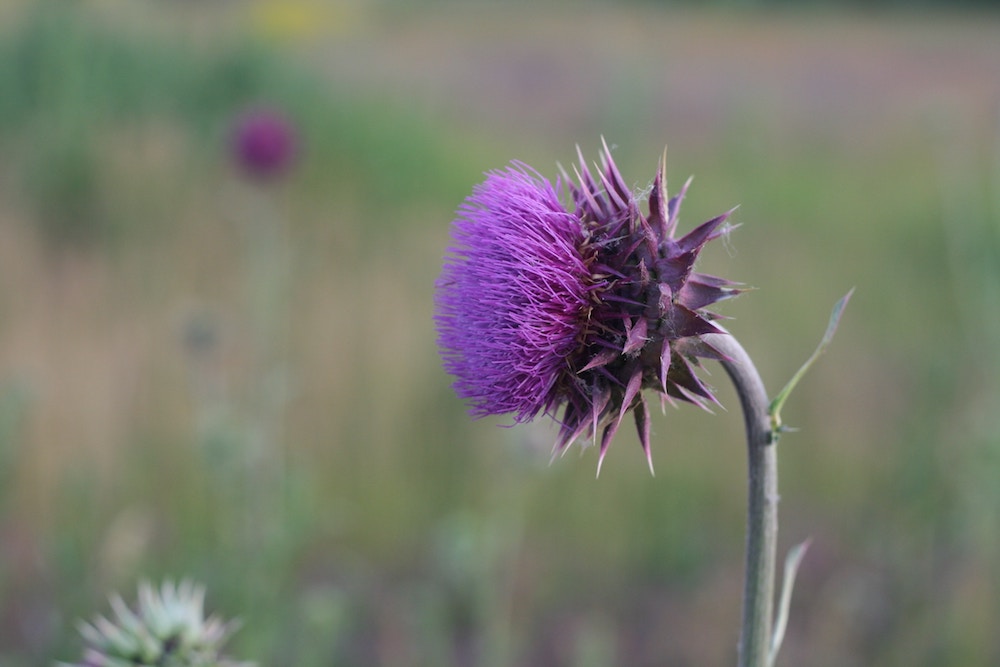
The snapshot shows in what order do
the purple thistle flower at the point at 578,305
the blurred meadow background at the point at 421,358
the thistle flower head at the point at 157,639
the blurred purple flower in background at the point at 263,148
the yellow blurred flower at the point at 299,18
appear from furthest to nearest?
the yellow blurred flower at the point at 299,18, the blurred purple flower in background at the point at 263,148, the blurred meadow background at the point at 421,358, the thistle flower head at the point at 157,639, the purple thistle flower at the point at 578,305

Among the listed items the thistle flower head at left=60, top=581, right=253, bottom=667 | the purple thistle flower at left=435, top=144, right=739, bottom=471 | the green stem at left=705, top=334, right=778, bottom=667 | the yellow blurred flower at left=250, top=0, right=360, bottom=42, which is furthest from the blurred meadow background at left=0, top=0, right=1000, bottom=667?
the thistle flower head at left=60, top=581, right=253, bottom=667

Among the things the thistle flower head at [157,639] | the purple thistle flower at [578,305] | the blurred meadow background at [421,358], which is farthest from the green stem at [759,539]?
the thistle flower head at [157,639]

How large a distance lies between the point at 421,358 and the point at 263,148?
2.00m

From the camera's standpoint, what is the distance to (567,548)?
14.9 feet

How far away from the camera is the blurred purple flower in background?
373cm

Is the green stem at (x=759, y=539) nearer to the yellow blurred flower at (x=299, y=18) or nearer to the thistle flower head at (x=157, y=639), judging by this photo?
the thistle flower head at (x=157, y=639)

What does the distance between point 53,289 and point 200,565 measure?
2590mm

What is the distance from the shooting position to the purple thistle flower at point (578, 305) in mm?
1634

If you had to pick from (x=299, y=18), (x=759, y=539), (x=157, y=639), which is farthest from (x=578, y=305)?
(x=299, y=18)

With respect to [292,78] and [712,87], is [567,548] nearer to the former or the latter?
[292,78]

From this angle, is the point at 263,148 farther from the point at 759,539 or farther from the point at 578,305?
the point at 759,539

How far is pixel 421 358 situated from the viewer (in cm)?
550

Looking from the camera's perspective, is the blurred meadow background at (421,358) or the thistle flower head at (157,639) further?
the blurred meadow background at (421,358)

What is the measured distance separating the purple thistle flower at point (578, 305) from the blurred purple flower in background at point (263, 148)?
7.08 feet
